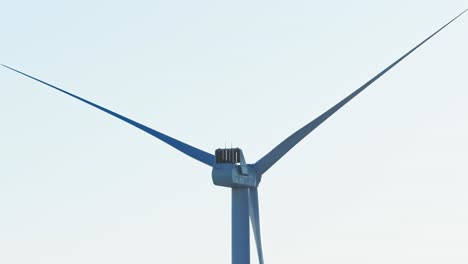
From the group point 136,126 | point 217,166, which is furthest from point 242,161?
point 136,126

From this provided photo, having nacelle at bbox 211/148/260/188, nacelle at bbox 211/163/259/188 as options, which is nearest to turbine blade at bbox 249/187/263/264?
nacelle at bbox 211/148/260/188

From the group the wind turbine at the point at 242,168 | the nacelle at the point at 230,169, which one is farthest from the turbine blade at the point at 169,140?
the nacelle at the point at 230,169

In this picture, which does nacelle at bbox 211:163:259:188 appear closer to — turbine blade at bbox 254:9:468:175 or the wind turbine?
the wind turbine

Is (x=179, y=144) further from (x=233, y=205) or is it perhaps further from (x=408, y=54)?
(x=408, y=54)

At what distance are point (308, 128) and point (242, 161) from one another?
5739mm

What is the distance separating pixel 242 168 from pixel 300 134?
216 inches

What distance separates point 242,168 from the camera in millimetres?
79938

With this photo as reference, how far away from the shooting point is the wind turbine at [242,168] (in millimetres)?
78375

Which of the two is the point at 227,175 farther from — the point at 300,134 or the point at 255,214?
the point at 300,134

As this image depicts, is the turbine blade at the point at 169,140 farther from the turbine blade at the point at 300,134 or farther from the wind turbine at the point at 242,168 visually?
the turbine blade at the point at 300,134

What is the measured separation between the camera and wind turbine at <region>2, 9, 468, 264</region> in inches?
3086

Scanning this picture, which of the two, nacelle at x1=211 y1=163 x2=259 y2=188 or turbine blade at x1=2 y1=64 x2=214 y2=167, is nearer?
nacelle at x1=211 y1=163 x2=259 y2=188

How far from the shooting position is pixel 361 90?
79.3 meters

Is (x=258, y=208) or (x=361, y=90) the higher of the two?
(x=361, y=90)
